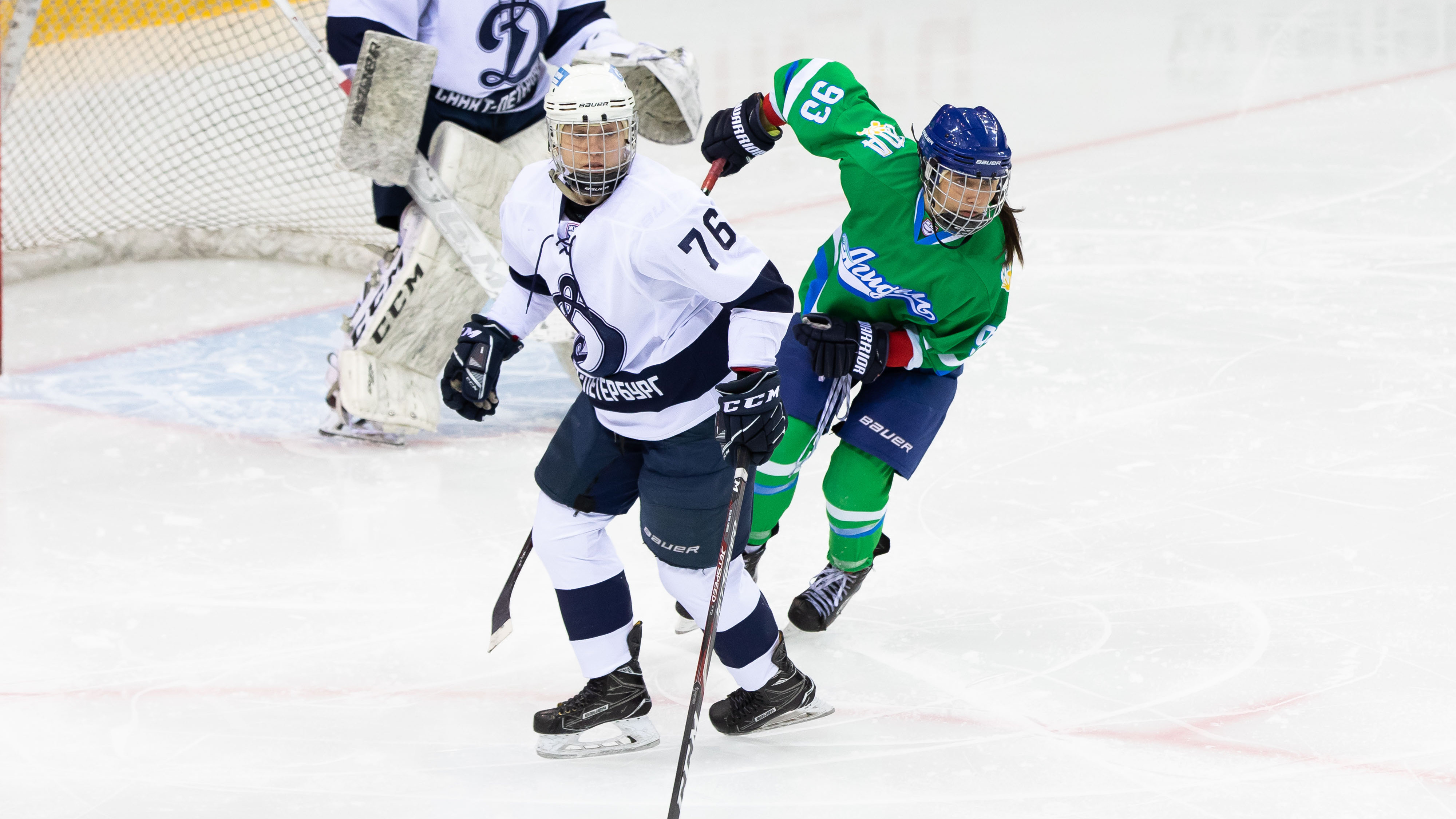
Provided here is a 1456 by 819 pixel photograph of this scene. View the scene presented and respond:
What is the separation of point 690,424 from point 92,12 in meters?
3.71

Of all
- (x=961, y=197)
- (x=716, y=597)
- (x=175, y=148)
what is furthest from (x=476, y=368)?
(x=175, y=148)

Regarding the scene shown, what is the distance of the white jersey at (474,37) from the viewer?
336 centimetres

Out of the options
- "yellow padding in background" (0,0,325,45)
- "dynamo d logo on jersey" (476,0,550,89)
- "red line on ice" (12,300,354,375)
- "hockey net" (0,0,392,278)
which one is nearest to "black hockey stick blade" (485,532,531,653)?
"dynamo d logo on jersey" (476,0,550,89)

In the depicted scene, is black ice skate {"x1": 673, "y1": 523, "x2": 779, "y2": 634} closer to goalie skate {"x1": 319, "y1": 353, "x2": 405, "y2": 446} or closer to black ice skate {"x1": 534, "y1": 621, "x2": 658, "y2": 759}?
black ice skate {"x1": 534, "y1": 621, "x2": 658, "y2": 759}

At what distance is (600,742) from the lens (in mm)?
2297

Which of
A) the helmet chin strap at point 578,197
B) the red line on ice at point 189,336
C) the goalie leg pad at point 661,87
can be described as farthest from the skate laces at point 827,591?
the red line on ice at point 189,336

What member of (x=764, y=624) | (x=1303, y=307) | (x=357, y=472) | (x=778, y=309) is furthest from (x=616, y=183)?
(x=1303, y=307)

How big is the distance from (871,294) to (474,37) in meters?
1.31

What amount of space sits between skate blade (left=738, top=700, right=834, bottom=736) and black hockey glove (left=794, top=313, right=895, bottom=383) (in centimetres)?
54

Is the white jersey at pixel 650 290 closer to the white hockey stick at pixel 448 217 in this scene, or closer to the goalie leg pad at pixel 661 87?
the white hockey stick at pixel 448 217

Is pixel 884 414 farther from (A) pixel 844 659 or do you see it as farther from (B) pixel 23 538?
(B) pixel 23 538

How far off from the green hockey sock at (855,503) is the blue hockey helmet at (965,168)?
1.53ft

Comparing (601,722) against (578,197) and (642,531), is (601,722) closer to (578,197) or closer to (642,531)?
(642,531)

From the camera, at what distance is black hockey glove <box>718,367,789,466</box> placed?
2029 mm
